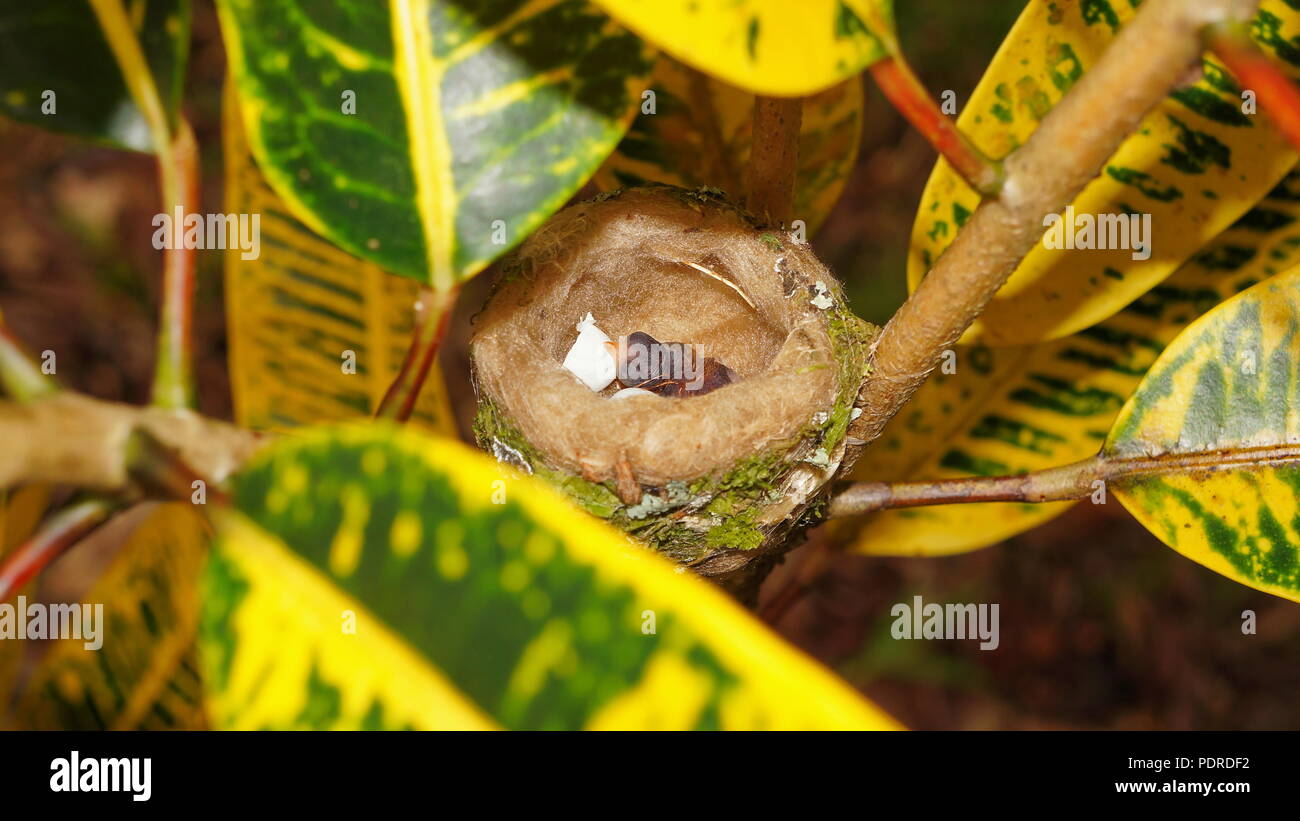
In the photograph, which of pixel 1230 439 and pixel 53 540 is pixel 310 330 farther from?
pixel 1230 439

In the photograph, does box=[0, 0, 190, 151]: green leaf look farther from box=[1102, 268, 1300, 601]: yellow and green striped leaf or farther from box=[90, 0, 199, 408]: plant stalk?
box=[1102, 268, 1300, 601]: yellow and green striped leaf

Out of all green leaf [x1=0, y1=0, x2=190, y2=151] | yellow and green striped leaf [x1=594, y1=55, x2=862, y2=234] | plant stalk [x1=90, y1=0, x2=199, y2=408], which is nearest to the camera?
plant stalk [x1=90, y1=0, x2=199, y2=408]

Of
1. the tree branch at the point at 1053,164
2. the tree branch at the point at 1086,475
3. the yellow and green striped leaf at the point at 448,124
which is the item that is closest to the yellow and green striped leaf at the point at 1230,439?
the tree branch at the point at 1086,475

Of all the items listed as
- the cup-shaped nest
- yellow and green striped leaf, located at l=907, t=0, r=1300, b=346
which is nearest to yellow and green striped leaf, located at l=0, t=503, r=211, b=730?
the cup-shaped nest

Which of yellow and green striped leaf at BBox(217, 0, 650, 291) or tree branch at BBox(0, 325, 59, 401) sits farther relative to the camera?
yellow and green striped leaf at BBox(217, 0, 650, 291)

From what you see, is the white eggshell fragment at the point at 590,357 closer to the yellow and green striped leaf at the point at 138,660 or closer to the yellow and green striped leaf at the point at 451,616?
the yellow and green striped leaf at the point at 138,660
